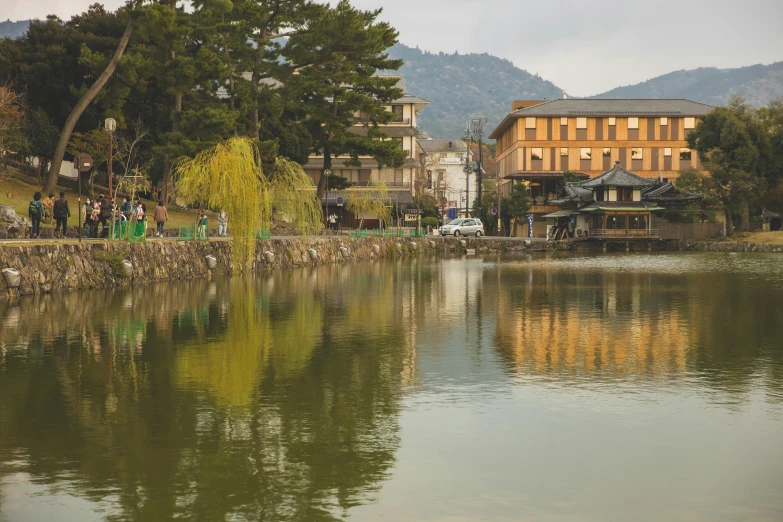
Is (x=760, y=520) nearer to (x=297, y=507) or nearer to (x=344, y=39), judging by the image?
(x=297, y=507)

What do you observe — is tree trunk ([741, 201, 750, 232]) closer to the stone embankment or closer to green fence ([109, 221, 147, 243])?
the stone embankment

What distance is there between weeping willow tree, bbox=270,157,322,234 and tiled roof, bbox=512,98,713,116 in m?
51.3

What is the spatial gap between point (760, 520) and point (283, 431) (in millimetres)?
4998

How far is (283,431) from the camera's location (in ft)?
31.9

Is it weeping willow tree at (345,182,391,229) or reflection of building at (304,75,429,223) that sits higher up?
reflection of building at (304,75,429,223)

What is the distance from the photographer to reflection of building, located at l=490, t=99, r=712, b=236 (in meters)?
93.5

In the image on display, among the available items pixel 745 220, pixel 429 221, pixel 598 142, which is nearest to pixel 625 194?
pixel 745 220

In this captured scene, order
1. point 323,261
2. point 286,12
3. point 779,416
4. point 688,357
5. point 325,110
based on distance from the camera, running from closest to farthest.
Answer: point 779,416
point 688,357
point 323,261
point 286,12
point 325,110

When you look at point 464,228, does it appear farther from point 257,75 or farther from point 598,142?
point 257,75

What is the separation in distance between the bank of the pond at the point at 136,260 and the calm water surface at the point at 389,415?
14.1ft

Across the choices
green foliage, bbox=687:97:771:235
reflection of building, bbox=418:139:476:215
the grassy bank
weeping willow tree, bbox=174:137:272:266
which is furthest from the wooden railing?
reflection of building, bbox=418:139:476:215

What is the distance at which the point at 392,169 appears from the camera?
88250 millimetres

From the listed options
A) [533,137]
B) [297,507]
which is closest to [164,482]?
[297,507]

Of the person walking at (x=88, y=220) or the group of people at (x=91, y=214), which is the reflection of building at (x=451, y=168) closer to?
the group of people at (x=91, y=214)
